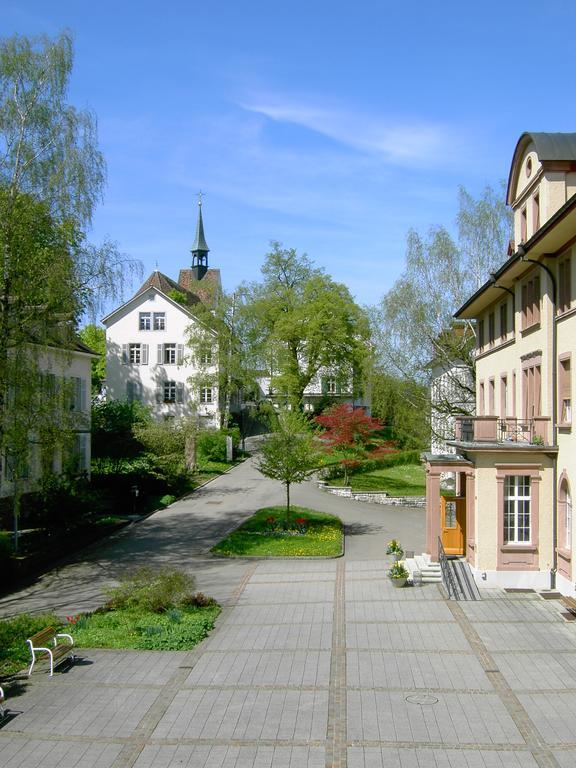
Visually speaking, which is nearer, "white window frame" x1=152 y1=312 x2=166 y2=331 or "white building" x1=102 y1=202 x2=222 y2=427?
"white building" x1=102 y1=202 x2=222 y2=427

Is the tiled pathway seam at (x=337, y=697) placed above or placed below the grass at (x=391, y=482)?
below

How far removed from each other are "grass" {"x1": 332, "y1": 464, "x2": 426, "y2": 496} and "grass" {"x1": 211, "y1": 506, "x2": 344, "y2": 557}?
29.7 feet

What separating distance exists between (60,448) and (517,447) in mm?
12532

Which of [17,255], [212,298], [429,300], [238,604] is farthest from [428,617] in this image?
[212,298]

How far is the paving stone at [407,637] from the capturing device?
52.5 feet

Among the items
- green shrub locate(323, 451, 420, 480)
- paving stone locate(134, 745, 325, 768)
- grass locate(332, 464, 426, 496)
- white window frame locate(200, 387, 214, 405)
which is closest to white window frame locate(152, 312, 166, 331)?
white window frame locate(200, 387, 214, 405)

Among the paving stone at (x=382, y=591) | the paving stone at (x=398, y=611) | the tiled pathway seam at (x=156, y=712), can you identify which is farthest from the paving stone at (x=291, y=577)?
the tiled pathway seam at (x=156, y=712)

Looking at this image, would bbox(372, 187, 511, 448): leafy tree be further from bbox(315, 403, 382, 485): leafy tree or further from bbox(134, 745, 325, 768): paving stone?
bbox(134, 745, 325, 768): paving stone

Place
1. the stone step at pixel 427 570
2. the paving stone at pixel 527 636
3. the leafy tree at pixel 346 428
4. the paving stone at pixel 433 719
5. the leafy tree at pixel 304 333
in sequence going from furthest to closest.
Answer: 1. the leafy tree at pixel 304 333
2. the leafy tree at pixel 346 428
3. the stone step at pixel 427 570
4. the paving stone at pixel 527 636
5. the paving stone at pixel 433 719

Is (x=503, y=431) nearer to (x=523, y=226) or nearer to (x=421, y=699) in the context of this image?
(x=523, y=226)

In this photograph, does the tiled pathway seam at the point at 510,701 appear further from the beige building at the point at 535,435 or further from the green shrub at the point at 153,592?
the green shrub at the point at 153,592

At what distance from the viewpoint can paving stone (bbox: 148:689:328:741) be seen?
11.5 meters

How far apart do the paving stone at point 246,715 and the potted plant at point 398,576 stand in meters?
8.52

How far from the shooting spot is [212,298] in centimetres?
5922
